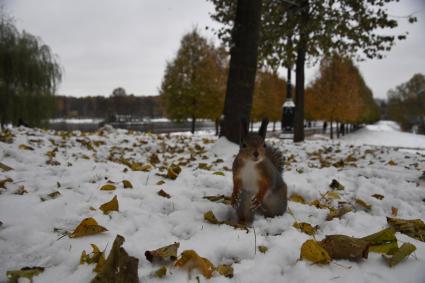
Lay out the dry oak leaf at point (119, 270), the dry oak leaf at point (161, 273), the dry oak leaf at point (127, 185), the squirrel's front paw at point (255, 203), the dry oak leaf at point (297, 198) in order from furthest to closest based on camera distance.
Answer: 1. the dry oak leaf at point (297, 198)
2. the dry oak leaf at point (127, 185)
3. the squirrel's front paw at point (255, 203)
4. the dry oak leaf at point (161, 273)
5. the dry oak leaf at point (119, 270)

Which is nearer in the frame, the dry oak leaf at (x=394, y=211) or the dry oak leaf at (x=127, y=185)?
the dry oak leaf at (x=394, y=211)

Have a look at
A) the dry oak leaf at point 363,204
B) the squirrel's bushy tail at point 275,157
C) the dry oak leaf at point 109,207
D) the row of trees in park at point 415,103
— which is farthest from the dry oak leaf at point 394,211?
the row of trees in park at point 415,103

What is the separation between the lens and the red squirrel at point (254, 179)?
2129 mm

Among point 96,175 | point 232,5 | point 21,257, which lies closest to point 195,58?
point 232,5

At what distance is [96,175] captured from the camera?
3318 mm

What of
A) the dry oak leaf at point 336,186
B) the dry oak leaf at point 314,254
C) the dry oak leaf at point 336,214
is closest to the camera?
the dry oak leaf at point 314,254

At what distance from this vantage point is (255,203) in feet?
7.27

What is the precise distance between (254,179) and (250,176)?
4 centimetres

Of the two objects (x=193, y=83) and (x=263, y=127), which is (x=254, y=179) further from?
(x=193, y=83)

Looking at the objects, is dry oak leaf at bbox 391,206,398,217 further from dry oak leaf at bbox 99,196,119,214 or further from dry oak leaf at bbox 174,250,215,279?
dry oak leaf at bbox 99,196,119,214

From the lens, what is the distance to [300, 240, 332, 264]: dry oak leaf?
1.58m

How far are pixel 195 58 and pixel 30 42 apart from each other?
1126 centimetres

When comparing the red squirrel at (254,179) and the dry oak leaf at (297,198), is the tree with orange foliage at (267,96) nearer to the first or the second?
the dry oak leaf at (297,198)

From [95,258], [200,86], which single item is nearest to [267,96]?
[200,86]
